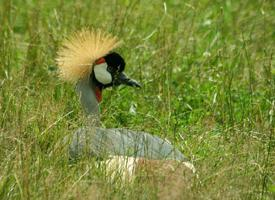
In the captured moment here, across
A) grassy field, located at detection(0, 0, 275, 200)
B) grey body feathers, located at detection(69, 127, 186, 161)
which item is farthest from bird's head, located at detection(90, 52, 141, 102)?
grey body feathers, located at detection(69, 127, 186, 161)

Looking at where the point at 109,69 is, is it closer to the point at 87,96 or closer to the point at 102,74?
the point at 102,74

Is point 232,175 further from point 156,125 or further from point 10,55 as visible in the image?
point 10,55

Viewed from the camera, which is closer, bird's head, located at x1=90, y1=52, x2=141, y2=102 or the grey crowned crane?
the grey crowned crane

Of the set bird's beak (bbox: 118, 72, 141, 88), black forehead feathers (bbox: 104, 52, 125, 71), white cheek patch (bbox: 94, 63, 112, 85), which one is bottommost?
bird's beak (bbox: 118, 72, 141, 88)

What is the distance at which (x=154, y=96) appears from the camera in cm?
540

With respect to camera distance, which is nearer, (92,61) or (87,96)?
(87,96)

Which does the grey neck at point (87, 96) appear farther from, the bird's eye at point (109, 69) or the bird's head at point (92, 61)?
the bird's eye at point (109, 69)

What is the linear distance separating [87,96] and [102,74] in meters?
0.16

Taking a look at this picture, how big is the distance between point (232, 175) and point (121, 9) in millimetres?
2179

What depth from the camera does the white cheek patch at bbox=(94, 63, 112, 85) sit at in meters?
4.96

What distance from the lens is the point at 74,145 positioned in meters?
4.19

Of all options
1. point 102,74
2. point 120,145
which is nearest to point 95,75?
point 102,74

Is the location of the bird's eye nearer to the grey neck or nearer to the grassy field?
the grey neck

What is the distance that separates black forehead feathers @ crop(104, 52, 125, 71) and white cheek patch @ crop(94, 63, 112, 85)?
35 mm
